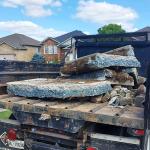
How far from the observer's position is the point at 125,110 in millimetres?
2938

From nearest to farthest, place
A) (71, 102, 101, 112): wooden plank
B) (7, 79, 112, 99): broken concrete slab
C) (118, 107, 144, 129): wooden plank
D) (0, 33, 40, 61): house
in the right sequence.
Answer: (118, 107, 144, 129): wooden plank < (71, 102, 101, 112): wooden plank < (7, 79, 112, 99): broken concrete slab < (0, 33, 40, 61): house

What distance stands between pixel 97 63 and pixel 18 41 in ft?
153

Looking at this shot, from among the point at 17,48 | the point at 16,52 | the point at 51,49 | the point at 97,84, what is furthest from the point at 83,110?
the point at 16,52

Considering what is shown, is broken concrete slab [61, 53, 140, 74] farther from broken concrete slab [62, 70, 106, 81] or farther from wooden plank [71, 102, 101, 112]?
wooden plank [71, 102, 101, 112]

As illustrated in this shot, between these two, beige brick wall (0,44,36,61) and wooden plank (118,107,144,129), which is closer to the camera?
wooden plank (118,107,144,129)

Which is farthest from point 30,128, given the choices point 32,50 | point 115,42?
point 32,50

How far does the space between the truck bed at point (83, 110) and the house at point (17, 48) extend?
41371 millimetres

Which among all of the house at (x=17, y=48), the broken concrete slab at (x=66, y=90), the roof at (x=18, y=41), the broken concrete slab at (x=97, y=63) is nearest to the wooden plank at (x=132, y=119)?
the broken concrete slab at (x=66, y=90)

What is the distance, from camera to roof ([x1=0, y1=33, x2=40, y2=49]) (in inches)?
1854

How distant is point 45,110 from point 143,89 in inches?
46.4

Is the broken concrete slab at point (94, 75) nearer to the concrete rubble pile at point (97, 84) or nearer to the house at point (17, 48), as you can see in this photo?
the concrete rubble pile at point (97, 84)

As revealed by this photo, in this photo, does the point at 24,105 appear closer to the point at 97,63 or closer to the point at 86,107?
the point at 86,107

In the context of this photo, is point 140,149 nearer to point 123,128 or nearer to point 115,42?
point 123,128

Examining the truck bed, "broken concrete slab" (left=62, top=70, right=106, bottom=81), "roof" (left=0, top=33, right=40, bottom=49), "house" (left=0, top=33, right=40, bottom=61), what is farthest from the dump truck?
"roof" (left=0, top=33, right=40, bottom=49)
